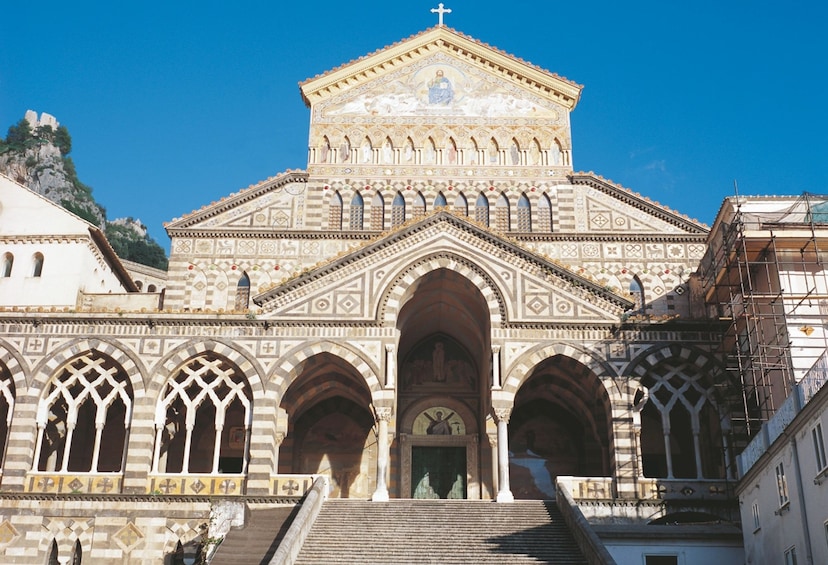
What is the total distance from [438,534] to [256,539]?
4926mm

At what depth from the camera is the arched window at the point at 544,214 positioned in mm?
40375

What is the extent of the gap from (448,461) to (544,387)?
446 cm

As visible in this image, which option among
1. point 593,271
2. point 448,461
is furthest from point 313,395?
point 593,271

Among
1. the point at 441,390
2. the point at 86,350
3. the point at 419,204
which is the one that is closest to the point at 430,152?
the point at 419,204

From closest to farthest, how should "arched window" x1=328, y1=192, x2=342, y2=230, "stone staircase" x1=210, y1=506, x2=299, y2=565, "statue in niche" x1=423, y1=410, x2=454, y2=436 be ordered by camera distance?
"stone staircase" x1=210, y1=506, x2=299, y2=565
"statue in niche" x1=423, y1=410, x2=454, y2=436
"arched window" x1=328, y1=192, x2=342, y2=230

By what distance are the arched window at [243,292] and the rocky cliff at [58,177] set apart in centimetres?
4785

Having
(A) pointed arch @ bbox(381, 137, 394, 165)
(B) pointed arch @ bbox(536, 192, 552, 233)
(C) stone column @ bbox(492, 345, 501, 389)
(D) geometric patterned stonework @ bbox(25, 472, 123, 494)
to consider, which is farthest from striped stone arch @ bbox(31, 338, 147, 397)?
(B) pointed arch @ bbox(536, 192, 552, 233)

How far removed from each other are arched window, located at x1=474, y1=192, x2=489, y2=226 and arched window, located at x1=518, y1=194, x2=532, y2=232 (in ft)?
4.56

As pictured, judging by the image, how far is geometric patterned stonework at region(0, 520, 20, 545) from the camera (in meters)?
29.5

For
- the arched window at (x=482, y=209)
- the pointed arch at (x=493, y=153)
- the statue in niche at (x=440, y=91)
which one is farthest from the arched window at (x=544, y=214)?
the statue in niche at (x=440, y=91)

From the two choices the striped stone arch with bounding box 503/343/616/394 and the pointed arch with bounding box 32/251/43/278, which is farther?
the pointed arch with bounding box 32/251/43/278

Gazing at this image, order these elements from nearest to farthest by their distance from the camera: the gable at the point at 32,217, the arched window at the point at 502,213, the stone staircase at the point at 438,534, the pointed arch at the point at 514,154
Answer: the stone staircase at the point at 438,534
the gable at the point at 32,217
the arched window at the point at 502,213
the pointed arch at the point at 514,154

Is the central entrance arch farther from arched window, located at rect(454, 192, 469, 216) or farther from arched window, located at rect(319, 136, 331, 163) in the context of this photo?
arched window, located at rect(319, 136, 331, 163)

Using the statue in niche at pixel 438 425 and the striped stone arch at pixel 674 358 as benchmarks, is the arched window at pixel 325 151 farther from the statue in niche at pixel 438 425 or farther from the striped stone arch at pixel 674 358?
the striped stone arch at pixel 674 358
